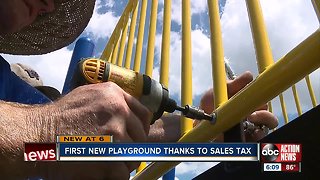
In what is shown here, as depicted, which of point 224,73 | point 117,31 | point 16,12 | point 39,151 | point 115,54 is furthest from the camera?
point 117,31

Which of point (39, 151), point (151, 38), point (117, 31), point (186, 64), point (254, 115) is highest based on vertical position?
point (117, 31)

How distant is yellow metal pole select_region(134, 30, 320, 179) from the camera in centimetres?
73

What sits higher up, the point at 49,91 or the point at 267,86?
the point at 49,91

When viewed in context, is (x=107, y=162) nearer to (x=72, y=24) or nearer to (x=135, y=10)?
(x=72, y=24)

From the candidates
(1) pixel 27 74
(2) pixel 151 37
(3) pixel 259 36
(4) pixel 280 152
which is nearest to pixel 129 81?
(3) pixel 259 36

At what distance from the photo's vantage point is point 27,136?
77 cm

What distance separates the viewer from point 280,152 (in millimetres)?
807

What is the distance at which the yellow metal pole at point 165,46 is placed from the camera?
1.54 m

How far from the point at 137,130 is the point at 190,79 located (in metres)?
0.50

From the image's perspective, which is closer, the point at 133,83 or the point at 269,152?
the point at 269,152

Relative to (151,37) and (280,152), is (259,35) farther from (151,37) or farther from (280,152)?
(151,37)

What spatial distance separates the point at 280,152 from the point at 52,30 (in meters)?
1.33

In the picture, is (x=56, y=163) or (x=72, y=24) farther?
(x=72, y=24)

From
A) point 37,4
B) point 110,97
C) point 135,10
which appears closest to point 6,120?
point 110,97
